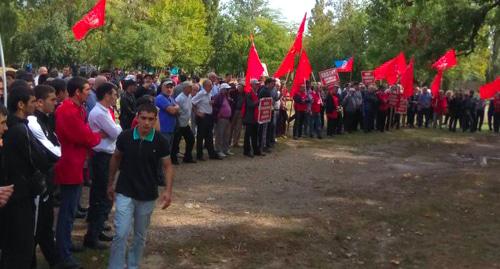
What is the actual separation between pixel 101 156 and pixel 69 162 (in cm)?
75

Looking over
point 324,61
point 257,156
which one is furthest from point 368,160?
point 324,61

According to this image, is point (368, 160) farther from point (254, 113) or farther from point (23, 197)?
point (23, 197)

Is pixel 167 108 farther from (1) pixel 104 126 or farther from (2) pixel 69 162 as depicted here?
(2) pixel 69 162

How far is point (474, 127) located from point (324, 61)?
2465cm

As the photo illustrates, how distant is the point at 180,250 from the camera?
22.4 ft

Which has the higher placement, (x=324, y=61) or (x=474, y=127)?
(x=324, y=61)

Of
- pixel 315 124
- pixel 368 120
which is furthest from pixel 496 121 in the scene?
pixel 315 124

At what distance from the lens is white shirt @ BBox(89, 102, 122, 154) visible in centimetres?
640

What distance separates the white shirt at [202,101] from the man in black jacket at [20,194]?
7934mm

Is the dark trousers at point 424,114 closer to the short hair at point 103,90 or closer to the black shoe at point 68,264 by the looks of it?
the short hair at point 103,90

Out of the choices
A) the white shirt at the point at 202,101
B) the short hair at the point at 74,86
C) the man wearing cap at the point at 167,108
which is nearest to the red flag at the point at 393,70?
the white shirt at the point at 202,101

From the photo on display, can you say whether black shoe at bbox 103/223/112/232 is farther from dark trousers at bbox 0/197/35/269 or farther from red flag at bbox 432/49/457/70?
red flag at bbox 432/49/457/70

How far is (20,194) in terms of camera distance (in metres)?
4.64

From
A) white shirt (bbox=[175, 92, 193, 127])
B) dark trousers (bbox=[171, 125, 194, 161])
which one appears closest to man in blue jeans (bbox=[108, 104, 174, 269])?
white shirt (bbox=[175, 92, 193, 127])
